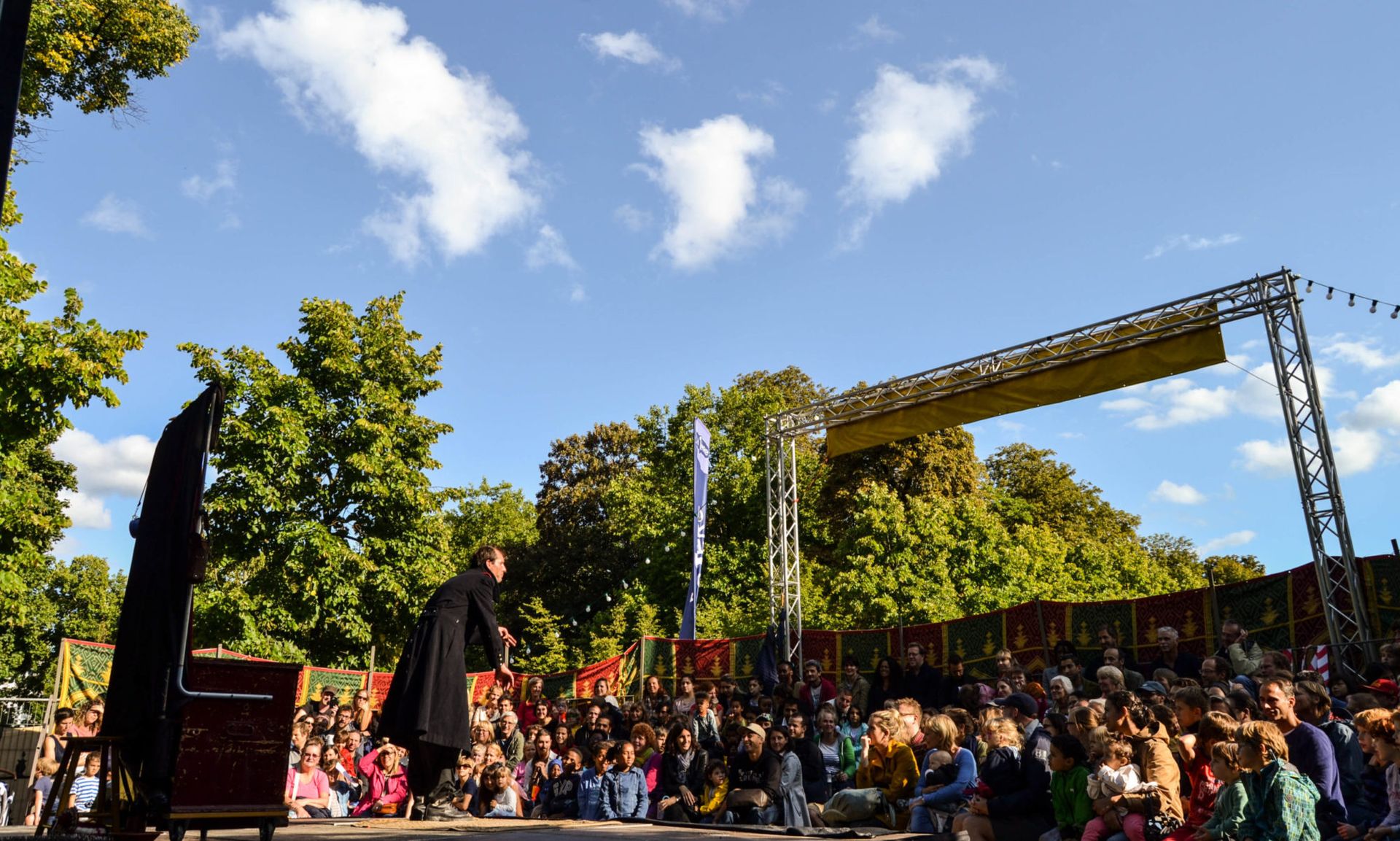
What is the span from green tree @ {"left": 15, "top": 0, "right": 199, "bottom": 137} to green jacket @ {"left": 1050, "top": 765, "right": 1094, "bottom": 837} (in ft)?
48.0

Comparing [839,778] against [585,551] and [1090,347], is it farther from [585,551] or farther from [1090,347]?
[585,551]

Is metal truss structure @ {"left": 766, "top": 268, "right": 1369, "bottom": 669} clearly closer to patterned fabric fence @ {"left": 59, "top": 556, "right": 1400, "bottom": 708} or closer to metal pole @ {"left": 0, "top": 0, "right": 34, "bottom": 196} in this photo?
patterned fabric fence @ {"left": 59, "top": 556, "right": 1400, "bottom": 708}

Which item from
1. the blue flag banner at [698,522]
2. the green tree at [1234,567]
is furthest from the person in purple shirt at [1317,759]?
the green tree at [1234,567]

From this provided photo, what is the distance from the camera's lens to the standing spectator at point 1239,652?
10828 mm

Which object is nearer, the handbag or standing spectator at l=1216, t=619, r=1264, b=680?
the handbag

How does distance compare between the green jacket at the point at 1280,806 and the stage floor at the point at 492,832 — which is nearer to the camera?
the stage floor at the point at 492,832

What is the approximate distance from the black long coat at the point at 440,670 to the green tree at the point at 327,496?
53.5ft

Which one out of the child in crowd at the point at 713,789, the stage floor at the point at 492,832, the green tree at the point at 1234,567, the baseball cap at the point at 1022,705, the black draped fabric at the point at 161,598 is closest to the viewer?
the black draped fabric at the point at 161,598

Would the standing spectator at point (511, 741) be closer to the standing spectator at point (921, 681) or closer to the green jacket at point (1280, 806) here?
the standing spectator at point (921, 681)

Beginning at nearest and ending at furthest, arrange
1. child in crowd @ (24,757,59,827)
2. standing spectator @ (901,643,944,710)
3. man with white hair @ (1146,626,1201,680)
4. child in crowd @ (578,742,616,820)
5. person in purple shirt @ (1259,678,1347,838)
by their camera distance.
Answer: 1. person in purple shirt @ (1259,678,1347,838)
2. child in crowd @ (24,757,59,827)
3. child in crowd @ (578,742,616,820)
4. man with white hair @ (1146,626,1201,680)
5. standing spectator @ (901,643,944,710)

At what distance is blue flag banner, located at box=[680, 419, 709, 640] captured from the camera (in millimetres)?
16641

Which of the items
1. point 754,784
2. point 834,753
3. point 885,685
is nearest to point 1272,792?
point 754,784

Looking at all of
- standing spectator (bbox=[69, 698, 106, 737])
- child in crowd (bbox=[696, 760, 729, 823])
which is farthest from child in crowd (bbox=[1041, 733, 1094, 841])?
standing spectator (bbox=[69, 698, 106, 737])

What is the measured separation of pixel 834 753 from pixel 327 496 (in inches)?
617
